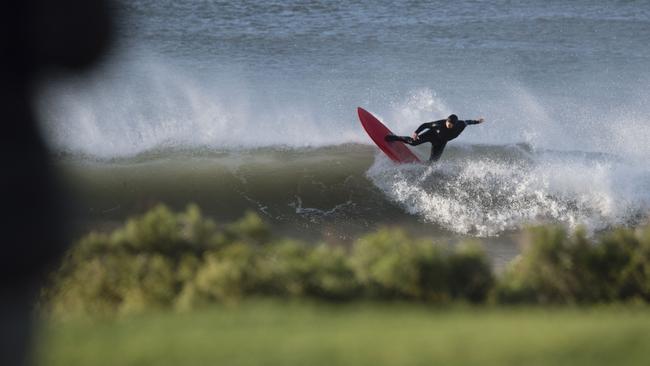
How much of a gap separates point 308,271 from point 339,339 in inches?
56.6

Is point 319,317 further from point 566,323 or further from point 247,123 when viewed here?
point 247,123

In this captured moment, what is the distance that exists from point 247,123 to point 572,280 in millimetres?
12032

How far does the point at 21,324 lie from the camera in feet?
17.0

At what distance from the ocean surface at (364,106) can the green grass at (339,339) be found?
166 centimetres

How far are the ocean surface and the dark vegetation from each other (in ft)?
2.82

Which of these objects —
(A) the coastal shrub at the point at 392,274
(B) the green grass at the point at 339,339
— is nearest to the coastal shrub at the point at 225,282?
(B) the green grass at the point at 339,339

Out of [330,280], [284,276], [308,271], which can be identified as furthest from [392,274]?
[284,276]

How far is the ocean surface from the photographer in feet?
47.4

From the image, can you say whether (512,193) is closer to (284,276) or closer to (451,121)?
(451,121)

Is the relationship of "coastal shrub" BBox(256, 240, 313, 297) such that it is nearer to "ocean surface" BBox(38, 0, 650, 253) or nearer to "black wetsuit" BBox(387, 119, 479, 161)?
"ocean surface" BBox(38, 0, 650, 253)

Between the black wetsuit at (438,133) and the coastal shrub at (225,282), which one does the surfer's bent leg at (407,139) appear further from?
the coastal shrub at (225,282)

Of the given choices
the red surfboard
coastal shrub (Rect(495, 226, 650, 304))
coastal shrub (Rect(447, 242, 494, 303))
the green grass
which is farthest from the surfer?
the green grass

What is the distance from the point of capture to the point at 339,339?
211 inches

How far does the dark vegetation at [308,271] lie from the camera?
669cm
